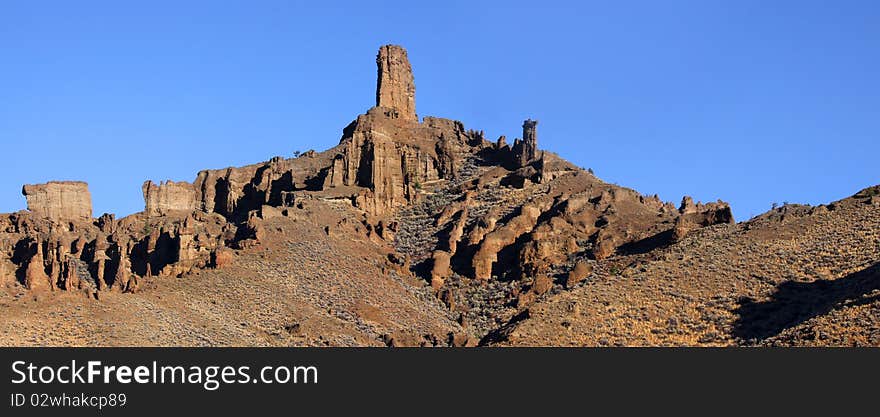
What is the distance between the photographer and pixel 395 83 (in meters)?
152

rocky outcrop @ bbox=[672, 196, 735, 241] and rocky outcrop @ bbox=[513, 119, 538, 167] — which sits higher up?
rocky outcrop @ bbox=[513, 119, 538, 167]

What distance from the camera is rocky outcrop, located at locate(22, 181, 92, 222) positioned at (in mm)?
139750

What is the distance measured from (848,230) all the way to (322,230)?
3733 centimetres

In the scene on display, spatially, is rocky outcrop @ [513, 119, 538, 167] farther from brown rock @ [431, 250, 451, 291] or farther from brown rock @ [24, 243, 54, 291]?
brown rock @ [24, 243, 54, 291]

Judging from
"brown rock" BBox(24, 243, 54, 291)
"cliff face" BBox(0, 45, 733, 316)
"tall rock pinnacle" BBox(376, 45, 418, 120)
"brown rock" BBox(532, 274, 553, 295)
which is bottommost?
"brown rock" BBox(532, 274, 553, 295)

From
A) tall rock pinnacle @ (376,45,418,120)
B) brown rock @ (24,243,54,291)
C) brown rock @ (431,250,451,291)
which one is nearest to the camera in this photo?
brown rock @ (24,243,54,291)

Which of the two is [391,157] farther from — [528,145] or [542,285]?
[542,285]

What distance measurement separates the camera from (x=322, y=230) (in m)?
128

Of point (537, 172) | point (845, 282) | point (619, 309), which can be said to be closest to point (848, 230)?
point (845, 282)

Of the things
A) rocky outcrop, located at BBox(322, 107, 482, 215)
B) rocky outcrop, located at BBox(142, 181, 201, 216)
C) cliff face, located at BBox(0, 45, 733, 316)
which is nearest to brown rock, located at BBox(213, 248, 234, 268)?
cliff face, located at BBox(0, 45, 733, 316)

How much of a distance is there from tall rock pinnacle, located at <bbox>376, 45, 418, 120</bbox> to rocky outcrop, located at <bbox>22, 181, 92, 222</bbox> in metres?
26.9

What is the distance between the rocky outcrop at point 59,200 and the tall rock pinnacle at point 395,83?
26922 millimetres

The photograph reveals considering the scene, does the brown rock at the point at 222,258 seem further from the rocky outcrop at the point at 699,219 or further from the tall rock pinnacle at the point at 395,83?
the tall rock pinnacle at the point at 395,83

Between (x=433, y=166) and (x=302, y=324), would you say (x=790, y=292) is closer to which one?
(x=302, y=324)
